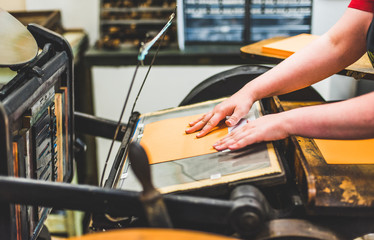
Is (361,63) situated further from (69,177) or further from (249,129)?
(69,177)

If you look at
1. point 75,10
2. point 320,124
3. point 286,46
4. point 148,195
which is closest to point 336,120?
point 320,124

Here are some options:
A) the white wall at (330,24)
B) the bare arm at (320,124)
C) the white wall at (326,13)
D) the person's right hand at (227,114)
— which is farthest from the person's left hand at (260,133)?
the white wall at (326,13)

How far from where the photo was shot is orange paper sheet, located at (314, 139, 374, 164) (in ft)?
Answer: 3.49

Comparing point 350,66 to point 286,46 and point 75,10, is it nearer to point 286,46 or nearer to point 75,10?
point 286,46

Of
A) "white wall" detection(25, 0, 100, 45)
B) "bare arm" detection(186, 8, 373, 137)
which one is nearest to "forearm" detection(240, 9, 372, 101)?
"bare arm" detection(186, 8, 373, 137)

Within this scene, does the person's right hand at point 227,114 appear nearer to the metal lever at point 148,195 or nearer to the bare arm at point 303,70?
the bare arm at point 303,70

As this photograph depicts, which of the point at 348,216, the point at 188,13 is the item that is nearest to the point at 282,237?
the point at 348,216

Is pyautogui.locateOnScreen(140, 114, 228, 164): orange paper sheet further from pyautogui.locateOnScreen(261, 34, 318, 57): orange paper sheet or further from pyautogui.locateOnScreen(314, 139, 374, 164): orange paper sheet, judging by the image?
pyautogui.locateOnScreen(261, 34, 318, 57): orange paper sheet

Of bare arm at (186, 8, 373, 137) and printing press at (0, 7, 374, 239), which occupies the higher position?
bare arm at (186, 8, 373, 137)

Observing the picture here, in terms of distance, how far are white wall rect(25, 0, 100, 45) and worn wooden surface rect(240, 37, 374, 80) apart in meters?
1.67

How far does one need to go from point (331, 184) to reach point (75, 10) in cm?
253

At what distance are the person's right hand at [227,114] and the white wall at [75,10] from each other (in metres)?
2.01

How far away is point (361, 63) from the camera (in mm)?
1427

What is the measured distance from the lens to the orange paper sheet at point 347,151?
106 centimetres
